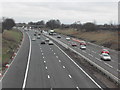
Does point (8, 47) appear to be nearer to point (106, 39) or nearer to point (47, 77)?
point (47, 77)

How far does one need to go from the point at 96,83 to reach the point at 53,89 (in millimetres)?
5257

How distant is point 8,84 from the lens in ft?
Result: 84.7

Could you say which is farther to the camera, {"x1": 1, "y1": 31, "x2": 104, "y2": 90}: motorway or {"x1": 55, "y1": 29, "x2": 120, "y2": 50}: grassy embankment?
{"x1": 55, "y1": 29, "x2": 120, "y2": 50}: grassy embankment

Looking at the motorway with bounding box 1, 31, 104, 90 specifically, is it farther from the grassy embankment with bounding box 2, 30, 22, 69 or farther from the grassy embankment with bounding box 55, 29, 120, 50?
the grassy embankment with bounding box 55, 29, 120, 50

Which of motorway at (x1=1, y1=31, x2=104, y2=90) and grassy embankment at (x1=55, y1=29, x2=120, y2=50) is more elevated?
motorway at (x1=1, y1=31, x2=104, y2=90)

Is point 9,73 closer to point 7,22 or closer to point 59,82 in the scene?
point 59,82

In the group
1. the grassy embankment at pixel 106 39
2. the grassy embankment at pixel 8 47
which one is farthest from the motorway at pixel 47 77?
the grassy embankment at pixel 106 39

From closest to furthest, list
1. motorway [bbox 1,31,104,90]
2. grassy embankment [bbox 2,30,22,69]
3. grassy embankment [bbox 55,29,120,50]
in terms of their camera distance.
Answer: motorway [bbox 1,31,104,90] < grassy embankment [bbox 2,30,22,69] < grassy embankment [bbox 55,29,120,50]

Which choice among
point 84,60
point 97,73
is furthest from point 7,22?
point 97,73

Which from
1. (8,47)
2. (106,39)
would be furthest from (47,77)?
(106,39)

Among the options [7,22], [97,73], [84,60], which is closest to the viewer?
[97,73]

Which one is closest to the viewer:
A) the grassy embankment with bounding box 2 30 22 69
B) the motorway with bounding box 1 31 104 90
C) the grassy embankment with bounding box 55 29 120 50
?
the motorway with bounding box 1 31 104 90

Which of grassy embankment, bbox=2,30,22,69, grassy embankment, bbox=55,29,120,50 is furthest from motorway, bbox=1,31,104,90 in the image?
grassy embankment, bbox=55,29,120,50

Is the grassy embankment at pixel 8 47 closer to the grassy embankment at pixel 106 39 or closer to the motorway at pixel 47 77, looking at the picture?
the motorway at pixel 47 77
